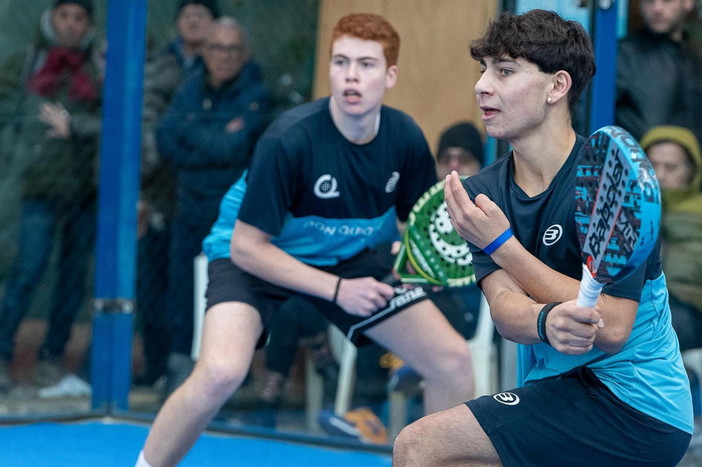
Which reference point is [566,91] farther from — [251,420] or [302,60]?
[251,420]

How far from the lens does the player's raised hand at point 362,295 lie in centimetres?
389

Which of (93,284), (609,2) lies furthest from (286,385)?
(609,2)

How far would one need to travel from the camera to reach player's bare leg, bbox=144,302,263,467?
3.70 meters

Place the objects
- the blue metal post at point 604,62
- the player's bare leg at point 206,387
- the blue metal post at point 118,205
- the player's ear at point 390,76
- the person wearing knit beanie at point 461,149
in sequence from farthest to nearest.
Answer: the blue metal post at point 118,205, the person wearing knit beanie at point 461,149, the blue metal post at point 604,62, the player's ear at point 390,76, the player's bare leg at point 206,387

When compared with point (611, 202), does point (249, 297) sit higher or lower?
lower

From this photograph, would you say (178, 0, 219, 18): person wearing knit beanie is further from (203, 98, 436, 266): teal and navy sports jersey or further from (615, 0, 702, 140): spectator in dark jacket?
(615, 0, 702, 140): spectator in dark jacket

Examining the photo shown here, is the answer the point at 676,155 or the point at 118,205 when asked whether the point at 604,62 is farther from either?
the point at 118,205

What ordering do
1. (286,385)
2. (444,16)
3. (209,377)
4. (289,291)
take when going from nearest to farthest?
(209,377) → (289,291) → (444,16) → (286,385)

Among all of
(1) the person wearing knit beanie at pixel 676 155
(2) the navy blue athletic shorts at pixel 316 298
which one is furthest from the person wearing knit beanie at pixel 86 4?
(1) the person wearing knit beanie at pixel 676 155

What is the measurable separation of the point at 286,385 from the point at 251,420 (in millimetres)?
295

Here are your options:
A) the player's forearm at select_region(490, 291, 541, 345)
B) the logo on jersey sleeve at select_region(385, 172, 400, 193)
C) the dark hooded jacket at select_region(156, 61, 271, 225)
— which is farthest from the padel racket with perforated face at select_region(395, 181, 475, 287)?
the dark hooded jacket at select_region(156, 61, 271, 225)

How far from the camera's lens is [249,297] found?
3910mm

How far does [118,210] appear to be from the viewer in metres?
5.62

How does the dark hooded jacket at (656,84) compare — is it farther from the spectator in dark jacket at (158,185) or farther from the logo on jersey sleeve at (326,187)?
the spectator in dark jacket at (158,185)
